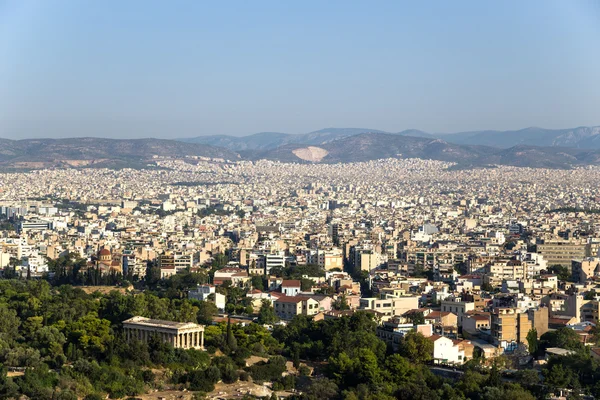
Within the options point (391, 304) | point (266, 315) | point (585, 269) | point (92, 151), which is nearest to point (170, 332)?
point (266, 315)

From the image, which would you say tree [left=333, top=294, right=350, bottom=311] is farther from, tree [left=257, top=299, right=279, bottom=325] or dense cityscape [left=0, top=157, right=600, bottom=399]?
tree [left=257, top=299, right=279, bottom=325]

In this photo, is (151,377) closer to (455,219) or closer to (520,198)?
(455,219)

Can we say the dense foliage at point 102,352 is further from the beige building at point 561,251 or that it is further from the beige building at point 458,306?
the beige building at point 561,251

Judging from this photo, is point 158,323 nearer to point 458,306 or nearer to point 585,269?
point 458,306

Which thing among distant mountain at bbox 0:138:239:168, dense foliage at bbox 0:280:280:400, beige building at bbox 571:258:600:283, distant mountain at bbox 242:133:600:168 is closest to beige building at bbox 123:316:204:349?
dense foliage at bbox 0:280:280:400

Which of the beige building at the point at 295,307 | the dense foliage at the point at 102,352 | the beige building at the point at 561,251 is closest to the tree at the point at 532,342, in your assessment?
the dense foliage at the point at 102,352
